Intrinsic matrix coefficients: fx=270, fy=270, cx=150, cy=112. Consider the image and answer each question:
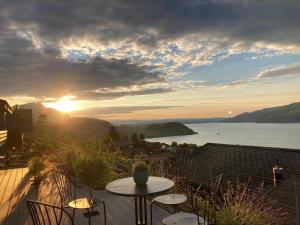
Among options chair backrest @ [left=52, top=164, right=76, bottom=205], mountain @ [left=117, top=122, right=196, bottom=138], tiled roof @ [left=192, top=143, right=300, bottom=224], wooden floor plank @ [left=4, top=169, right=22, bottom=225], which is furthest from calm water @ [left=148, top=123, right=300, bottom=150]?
chair backrest @ [left=52, top=164, right=76, bottom=205]

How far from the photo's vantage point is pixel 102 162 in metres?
5.52

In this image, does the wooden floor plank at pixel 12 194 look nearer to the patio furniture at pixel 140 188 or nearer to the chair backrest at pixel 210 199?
the patio furniture at pixel 140 188

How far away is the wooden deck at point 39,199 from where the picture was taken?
4.52 metres

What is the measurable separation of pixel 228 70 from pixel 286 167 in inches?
214

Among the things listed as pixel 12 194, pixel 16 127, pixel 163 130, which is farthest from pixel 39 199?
pixel 163 130

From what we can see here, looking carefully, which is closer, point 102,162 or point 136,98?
point 102,162

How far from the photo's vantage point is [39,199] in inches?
233

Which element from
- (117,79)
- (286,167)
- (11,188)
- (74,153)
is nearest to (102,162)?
(74,153)

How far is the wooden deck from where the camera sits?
4523mm

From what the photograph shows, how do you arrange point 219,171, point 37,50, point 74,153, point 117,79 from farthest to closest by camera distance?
point 117,79 → point 219,171 → point 37,50 → point 74,153

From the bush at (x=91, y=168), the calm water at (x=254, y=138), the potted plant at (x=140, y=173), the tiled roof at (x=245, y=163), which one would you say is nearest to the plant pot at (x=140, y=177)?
the potted plant at (x=140, y=173)

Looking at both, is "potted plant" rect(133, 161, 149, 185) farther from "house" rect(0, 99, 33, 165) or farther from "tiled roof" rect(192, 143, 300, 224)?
"house" rect(0, 99, 33, 165)

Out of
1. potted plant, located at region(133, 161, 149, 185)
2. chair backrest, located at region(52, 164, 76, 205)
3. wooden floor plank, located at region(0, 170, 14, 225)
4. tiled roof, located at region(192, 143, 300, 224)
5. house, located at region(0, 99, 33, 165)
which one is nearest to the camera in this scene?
potted plant, located at region(133, 161, 149, 185)

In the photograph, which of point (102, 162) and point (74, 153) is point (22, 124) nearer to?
point (74, 153)
